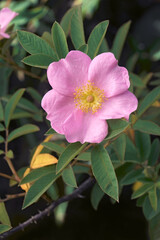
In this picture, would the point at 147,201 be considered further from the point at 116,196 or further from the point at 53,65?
the point at 53,65

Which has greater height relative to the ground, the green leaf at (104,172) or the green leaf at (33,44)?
the green leaf at (33,44)

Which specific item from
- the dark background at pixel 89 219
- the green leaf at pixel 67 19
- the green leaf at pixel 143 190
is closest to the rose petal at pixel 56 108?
the green leaf at pixel 143 190

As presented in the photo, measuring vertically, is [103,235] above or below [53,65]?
below

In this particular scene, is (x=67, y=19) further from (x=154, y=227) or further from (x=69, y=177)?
(x=154, y=227)

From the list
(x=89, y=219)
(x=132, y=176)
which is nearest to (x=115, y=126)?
(x=132, y=176)

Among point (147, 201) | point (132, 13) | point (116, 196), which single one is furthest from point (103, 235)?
point (132, 13)

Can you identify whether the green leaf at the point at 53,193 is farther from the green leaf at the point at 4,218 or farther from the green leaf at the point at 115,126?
the green leaf at the point at 115,126

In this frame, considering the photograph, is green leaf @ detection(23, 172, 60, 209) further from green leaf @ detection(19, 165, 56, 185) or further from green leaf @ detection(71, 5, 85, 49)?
green leaf @ detection(71, 5, 85, 49)

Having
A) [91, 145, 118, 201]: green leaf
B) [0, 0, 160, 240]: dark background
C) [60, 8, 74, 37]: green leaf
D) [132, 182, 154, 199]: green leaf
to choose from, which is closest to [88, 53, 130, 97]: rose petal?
[91, 145, 118, 201]: green leaf
